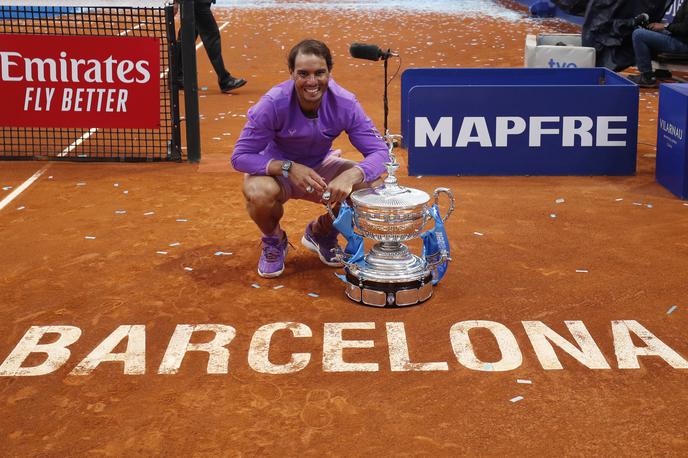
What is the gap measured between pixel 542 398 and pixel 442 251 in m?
1.31

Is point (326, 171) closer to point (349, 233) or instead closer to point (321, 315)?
point (349, 233)

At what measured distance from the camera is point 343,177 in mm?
5082

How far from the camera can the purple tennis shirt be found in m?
5.17

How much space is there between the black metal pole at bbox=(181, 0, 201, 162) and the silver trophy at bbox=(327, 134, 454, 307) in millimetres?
3306

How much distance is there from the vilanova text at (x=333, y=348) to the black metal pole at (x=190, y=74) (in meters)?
3.66

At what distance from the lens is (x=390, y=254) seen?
5.03 m

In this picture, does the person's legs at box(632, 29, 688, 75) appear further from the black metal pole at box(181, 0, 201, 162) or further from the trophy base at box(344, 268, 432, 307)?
the trophy base at box(344, 268, 432, 307)

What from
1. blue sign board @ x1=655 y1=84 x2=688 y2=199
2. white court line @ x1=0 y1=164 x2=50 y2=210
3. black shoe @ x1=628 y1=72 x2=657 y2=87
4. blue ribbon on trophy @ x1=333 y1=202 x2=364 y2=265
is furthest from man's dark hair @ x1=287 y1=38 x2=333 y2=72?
black shoe @ x1=628 y1=72 x2=657 y2=87

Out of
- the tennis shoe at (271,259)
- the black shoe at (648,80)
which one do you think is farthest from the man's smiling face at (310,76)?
the black shoe at (648,80)

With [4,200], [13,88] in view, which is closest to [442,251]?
[4,200]

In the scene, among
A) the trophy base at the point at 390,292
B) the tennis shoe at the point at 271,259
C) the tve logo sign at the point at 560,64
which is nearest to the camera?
the trophy base at the point at 390,292

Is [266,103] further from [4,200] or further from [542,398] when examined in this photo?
[4,200]

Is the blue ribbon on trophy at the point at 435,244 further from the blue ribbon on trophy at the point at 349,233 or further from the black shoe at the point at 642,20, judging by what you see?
the black shoe at the point at 642,20

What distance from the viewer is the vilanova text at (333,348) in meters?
4.21
